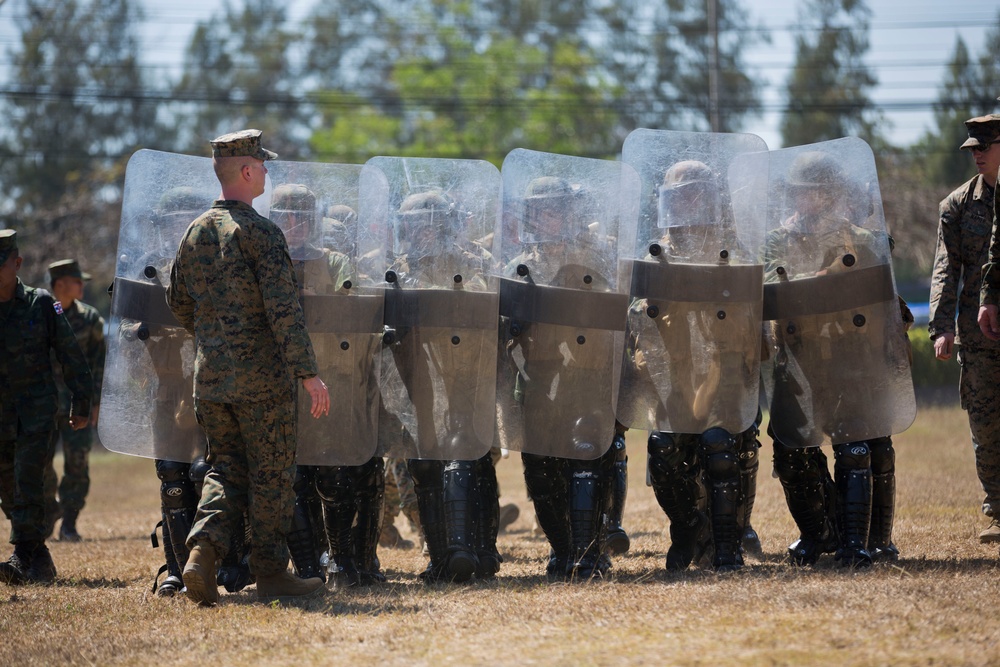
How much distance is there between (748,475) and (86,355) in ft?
20.4

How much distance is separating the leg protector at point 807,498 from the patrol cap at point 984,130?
1947mm

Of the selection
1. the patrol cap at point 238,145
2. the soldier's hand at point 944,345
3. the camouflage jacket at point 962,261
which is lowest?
the soldier's hand at point 944,345

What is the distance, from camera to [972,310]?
21.5 feet

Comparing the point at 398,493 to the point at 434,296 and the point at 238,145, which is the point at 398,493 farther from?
the point at 238,145

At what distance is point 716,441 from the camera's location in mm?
5891

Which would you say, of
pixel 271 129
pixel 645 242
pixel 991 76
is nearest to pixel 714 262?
pixel 645 242

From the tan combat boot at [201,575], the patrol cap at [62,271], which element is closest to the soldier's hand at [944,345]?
the tan combat boot at [201,575]

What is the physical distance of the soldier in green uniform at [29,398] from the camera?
7023 mm

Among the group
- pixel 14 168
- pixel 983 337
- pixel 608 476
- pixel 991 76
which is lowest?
pixel 608 476

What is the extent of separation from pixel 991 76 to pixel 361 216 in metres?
33.5

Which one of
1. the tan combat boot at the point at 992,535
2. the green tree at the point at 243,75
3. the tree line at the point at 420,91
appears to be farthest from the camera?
the green tree at the point at 243,75

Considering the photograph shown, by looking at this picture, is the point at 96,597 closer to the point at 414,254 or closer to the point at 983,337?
the point at 414,254

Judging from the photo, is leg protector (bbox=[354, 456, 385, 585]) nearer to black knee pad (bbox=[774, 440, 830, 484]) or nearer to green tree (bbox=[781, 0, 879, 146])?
black knee pad (bbox=[774, 440, 830, 484])

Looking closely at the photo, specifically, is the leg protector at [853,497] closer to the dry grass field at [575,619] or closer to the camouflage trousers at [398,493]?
the dry grass field at [575,619]
